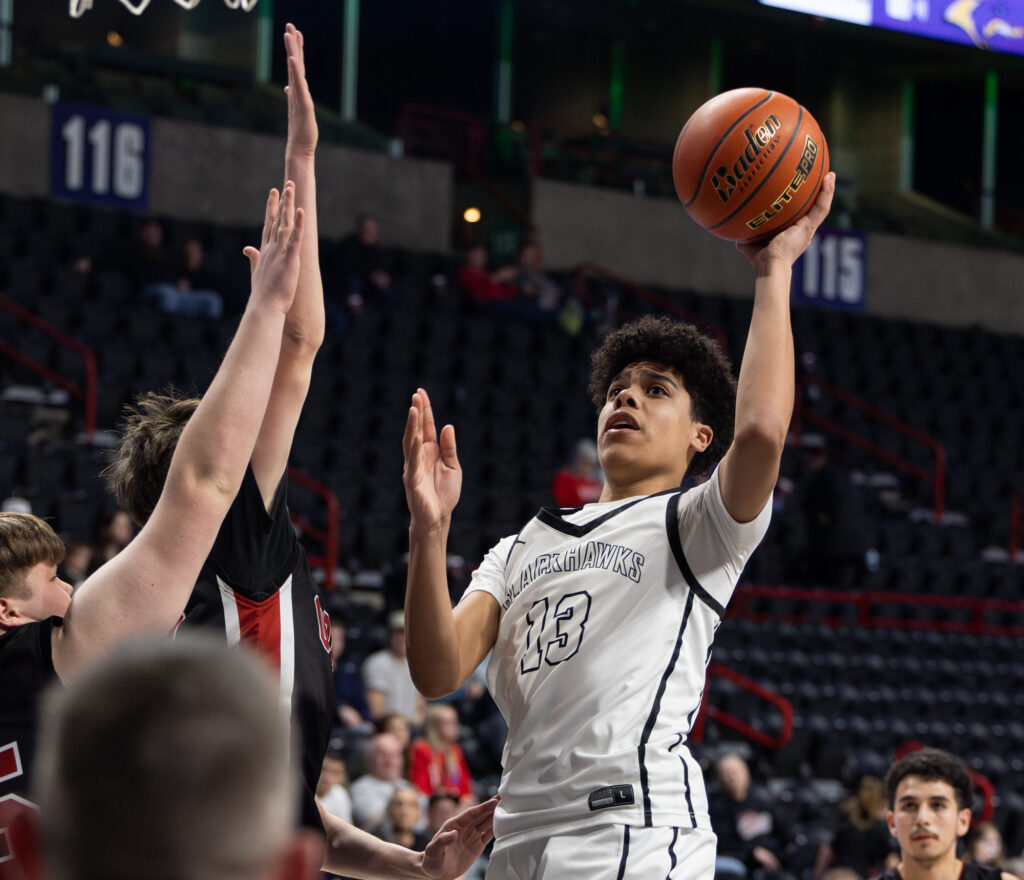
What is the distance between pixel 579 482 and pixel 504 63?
752 centimetres

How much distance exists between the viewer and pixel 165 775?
97 centimetres

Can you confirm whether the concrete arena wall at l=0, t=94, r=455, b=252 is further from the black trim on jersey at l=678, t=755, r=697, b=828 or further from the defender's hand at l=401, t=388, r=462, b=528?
the black trim on jersey at l=678, t=755, r=697, b=828

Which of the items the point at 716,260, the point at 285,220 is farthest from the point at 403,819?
the point at 716,260

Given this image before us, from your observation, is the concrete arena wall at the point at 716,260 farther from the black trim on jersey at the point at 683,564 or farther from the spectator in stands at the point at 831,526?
the black trim on jersey at the point at 683,564

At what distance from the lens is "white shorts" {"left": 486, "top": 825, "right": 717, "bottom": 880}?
95.9 inches

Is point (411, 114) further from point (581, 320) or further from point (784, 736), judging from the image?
point (784, 736)

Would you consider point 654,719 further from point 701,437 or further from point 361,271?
point 361,271

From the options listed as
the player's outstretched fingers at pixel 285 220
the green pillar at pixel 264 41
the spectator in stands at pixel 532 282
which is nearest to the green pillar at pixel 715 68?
the spectator in stands at pixel 532 282

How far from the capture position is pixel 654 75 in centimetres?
1661

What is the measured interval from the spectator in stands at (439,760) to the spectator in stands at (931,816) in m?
3.08

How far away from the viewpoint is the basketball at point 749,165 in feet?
9.20

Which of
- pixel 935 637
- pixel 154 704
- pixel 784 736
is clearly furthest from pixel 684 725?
pixel 935 637

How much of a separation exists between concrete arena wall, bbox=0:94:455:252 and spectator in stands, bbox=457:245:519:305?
3.95 feet

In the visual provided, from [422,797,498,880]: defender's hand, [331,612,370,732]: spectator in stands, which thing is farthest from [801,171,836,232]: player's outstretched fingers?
[331,612,370,732]: spectator in stands
